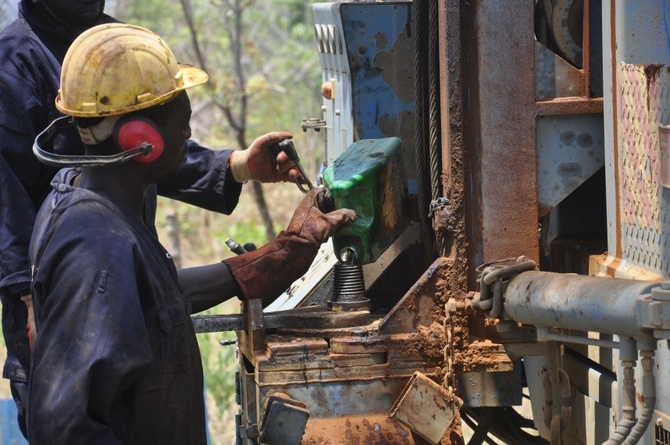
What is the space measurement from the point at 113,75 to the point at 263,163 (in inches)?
58.8

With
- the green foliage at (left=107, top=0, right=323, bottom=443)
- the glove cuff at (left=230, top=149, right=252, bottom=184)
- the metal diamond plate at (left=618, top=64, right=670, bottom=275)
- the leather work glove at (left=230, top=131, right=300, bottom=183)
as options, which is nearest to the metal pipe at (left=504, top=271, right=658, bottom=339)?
the metal diamond plate at (left=618, top=64, right=670, bottom=275)

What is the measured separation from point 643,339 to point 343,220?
1.23 metres

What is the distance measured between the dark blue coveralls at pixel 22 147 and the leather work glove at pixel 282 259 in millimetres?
409

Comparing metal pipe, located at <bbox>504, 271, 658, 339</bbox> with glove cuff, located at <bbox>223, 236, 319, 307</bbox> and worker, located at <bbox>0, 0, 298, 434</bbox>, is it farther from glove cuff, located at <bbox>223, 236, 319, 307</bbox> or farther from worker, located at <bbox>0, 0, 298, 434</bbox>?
worker, located at <bbox>0, 0, 298, 434</bbox>

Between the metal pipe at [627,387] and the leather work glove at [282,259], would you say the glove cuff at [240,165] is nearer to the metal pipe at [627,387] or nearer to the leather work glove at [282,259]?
the leather work glove at [282,259]

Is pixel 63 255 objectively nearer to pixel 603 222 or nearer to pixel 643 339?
pixel 643 339

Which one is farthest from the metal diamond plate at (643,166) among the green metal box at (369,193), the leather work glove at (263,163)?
the leather work glove at (263,163)

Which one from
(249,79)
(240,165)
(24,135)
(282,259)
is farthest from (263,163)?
(249,79)

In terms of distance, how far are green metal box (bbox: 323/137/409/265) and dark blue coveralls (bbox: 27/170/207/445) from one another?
903 millimetres

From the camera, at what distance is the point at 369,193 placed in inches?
140

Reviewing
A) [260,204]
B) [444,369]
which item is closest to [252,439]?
[444,369]

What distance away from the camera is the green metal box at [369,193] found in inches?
140

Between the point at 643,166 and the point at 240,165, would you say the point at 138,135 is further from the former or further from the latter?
the point at 240,165

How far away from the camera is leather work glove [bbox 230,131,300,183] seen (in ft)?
13.8
